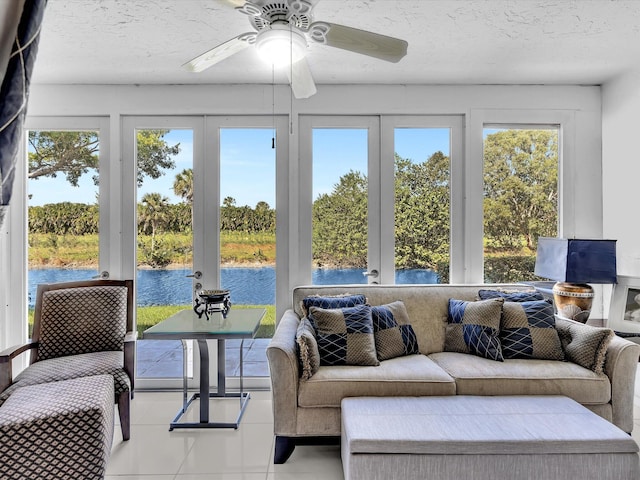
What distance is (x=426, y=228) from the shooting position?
341 cm

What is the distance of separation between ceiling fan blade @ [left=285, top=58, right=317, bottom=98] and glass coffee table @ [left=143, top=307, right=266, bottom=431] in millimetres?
1459

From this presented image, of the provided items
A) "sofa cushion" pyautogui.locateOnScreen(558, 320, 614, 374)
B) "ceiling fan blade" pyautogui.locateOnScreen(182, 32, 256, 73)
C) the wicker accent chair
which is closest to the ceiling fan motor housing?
"ceiling fan blade" pyautogui.locateOnScreen(182, 32, 256, 73)

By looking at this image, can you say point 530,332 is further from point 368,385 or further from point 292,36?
point 292,36

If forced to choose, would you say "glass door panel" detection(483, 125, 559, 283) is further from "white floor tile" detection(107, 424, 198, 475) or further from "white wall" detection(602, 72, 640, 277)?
"white floor tile" detection(107, 424, 198, 475)

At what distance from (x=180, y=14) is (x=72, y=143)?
1.73 m

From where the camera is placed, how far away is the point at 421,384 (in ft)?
7.64

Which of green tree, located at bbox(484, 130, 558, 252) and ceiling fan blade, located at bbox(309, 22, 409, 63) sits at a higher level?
ceiling fan blade, located at bbox(309, 22, 409, 63)

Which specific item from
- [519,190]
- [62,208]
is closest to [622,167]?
[519,190]

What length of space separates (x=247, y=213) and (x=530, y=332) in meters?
2.30

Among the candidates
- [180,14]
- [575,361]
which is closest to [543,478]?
[575,361]

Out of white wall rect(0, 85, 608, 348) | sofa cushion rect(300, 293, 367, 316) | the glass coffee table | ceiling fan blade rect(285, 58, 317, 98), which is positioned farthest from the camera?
white wall rect(0, 85, 608, 348)

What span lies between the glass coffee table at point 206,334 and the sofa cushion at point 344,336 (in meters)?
0.43

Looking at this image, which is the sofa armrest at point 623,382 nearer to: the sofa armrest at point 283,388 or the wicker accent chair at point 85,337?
the sofa armrest at point 283,388

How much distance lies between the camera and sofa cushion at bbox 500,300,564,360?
2.61 m
